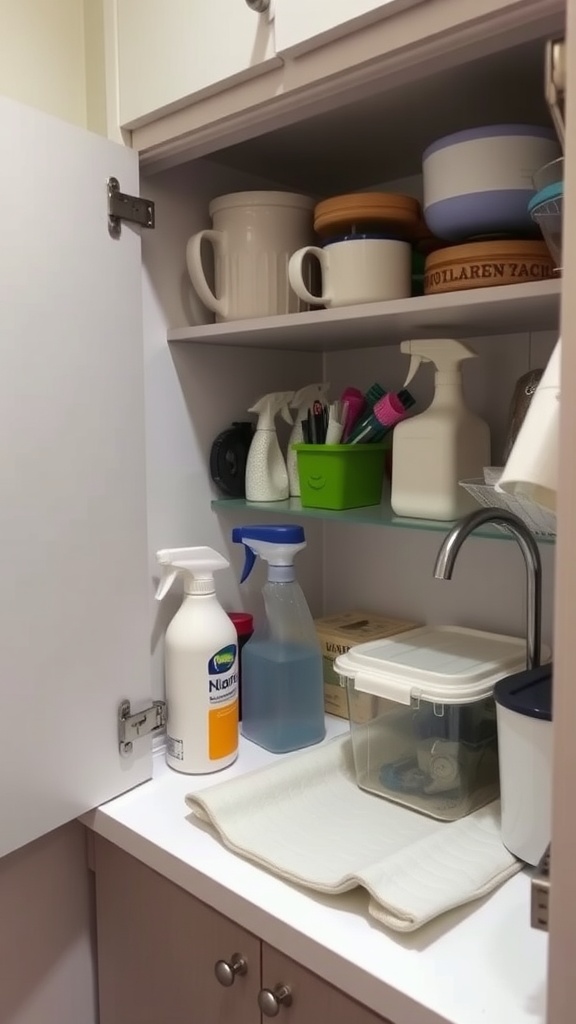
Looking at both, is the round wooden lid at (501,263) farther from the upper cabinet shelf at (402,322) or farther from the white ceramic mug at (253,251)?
the white ceramic mug at (253,251)

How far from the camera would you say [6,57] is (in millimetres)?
1063

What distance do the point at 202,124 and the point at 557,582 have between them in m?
0.75

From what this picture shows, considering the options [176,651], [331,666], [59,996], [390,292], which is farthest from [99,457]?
[59,996]

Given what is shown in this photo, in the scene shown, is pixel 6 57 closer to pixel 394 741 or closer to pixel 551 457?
pixel 551 457

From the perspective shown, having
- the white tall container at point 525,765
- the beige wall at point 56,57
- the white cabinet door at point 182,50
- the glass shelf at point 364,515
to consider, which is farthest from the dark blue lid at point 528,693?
the beige wall at point 56,57

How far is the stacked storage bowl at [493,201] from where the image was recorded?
0.89m

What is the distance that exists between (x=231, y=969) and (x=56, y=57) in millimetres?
1202

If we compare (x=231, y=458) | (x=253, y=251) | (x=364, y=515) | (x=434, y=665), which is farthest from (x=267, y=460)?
(x=434, y=665)

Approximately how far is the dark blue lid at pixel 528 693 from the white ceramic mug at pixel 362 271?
506 millimetres

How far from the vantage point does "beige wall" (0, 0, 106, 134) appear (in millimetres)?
1069

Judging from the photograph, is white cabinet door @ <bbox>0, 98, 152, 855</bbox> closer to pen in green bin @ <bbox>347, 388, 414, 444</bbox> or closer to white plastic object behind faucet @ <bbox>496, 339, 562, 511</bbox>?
pen in green bin @ <bbox>347, 388, 414, 444</bbox>

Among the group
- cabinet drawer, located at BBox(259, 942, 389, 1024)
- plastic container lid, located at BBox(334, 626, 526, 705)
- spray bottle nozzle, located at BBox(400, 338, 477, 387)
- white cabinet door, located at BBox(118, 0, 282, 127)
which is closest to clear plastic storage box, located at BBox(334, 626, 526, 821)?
plastic container lid, located at BBox(334, 626, 526, 705)

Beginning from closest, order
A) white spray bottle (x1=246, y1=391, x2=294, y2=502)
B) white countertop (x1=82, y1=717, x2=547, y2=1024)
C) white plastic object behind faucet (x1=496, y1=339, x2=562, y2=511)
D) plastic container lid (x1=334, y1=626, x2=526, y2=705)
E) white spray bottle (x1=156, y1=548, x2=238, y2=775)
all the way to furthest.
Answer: white plastic object behind faucet (x1=496, y1=339, x2=562, y2=511), white countertop (x1=82, y1=717, x2=547, y2=1024), plastic container lid (x1=334, y1=626, x2=526, y2=705), white spray bottle (x1=156, y1=548, x2=238, y2=775), white spray bottle (x1=246, y1=391, x2=294, y2=502)

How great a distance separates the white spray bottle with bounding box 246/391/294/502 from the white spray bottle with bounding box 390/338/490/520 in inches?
9.7
